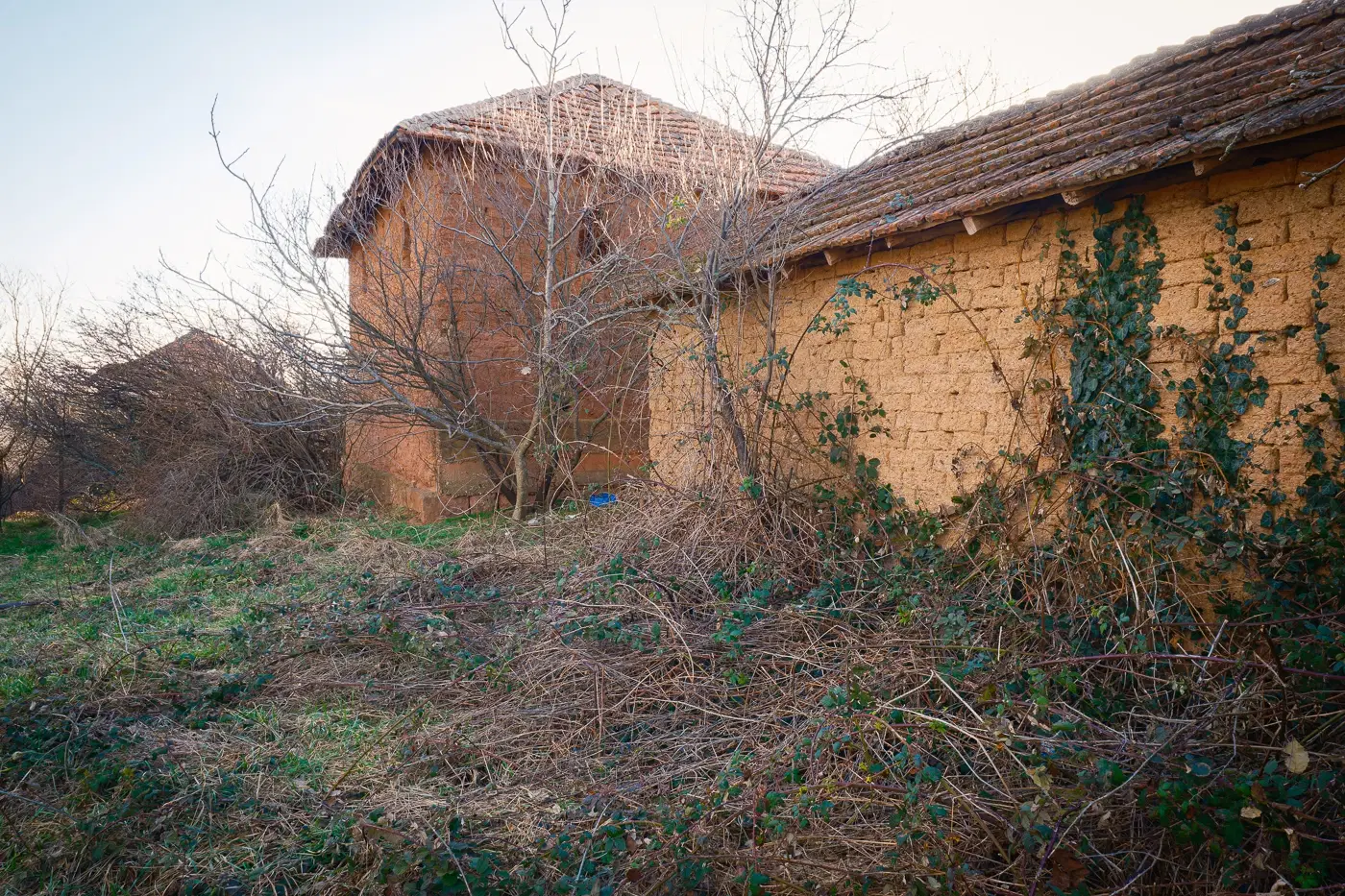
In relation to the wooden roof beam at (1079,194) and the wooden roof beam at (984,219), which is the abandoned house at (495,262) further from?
the wooden roof beam at (1079,194)

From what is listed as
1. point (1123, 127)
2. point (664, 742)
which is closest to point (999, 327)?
point (1123, 127)

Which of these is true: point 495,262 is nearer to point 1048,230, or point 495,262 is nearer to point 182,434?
point 182,434

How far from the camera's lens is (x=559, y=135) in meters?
9.35

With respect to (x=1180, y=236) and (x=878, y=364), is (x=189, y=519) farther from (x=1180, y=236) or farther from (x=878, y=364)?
(x=1180, y=236)

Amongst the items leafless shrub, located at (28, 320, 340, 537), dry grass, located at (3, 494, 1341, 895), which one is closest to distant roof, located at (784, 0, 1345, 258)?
dry grass, located at (3, 494, 1341, 895)

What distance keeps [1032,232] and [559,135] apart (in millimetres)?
6210

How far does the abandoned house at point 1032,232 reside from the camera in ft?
11.6

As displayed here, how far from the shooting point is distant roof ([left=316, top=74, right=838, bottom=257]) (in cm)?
935

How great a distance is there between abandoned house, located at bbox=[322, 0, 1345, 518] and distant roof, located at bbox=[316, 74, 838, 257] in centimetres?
248

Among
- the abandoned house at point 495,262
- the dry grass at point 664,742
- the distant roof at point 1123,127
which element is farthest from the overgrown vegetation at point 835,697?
the abandoned house at point 495,262

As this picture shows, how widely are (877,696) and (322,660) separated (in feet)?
11.0

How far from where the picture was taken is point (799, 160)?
12555 millimetres

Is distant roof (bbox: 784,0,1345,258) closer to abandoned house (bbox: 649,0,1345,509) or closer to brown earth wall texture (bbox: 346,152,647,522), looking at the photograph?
abandoned house (bbox: 649,0,1345,509)

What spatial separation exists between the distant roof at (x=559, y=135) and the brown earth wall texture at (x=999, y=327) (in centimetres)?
301
